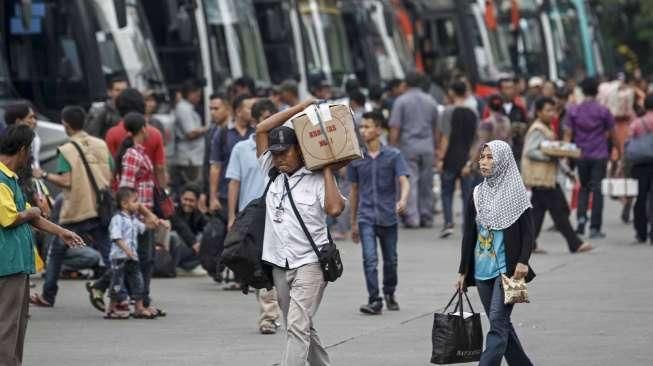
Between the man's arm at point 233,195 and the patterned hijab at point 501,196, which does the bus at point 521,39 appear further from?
the patterned hijab at point 501,196

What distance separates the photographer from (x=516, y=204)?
10328 millimetres

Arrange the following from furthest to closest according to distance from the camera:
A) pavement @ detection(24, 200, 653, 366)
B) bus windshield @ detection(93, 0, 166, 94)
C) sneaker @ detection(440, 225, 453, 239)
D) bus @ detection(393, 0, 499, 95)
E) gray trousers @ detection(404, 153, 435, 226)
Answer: bus @ detection(393, 0, 499, 95) → gray trousers @ detection(404, 153, 435, 226) → bus windshield @ detection(93, 0, 166, 94) → sneaker @ detection(440, 225, 453, 239) → pavement @ detection(24, 200, 653, 366)

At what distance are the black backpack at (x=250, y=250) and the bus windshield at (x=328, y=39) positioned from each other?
62.4 ft

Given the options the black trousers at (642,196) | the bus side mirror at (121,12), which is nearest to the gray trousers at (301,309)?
the black trousers at (642,196)

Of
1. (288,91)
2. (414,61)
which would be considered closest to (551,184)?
(288,91)

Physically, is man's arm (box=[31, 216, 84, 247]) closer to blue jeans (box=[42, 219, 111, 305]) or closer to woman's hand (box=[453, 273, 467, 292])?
woman's hand (box=[453, 273, 467, 292])

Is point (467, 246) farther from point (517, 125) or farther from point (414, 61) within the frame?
point (414, 61)

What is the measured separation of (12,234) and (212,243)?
557cm

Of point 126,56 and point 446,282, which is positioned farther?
point 126,56

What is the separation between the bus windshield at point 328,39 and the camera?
3012cm

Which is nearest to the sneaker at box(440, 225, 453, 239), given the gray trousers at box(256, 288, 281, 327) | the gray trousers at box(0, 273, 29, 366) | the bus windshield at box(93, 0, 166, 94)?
the bus windshield at box(93, 0, 166, 94)

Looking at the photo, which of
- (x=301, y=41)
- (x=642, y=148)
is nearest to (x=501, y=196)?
(x=642, y=148)

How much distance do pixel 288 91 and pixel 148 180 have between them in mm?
7477

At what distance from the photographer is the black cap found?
10109 millimetres
